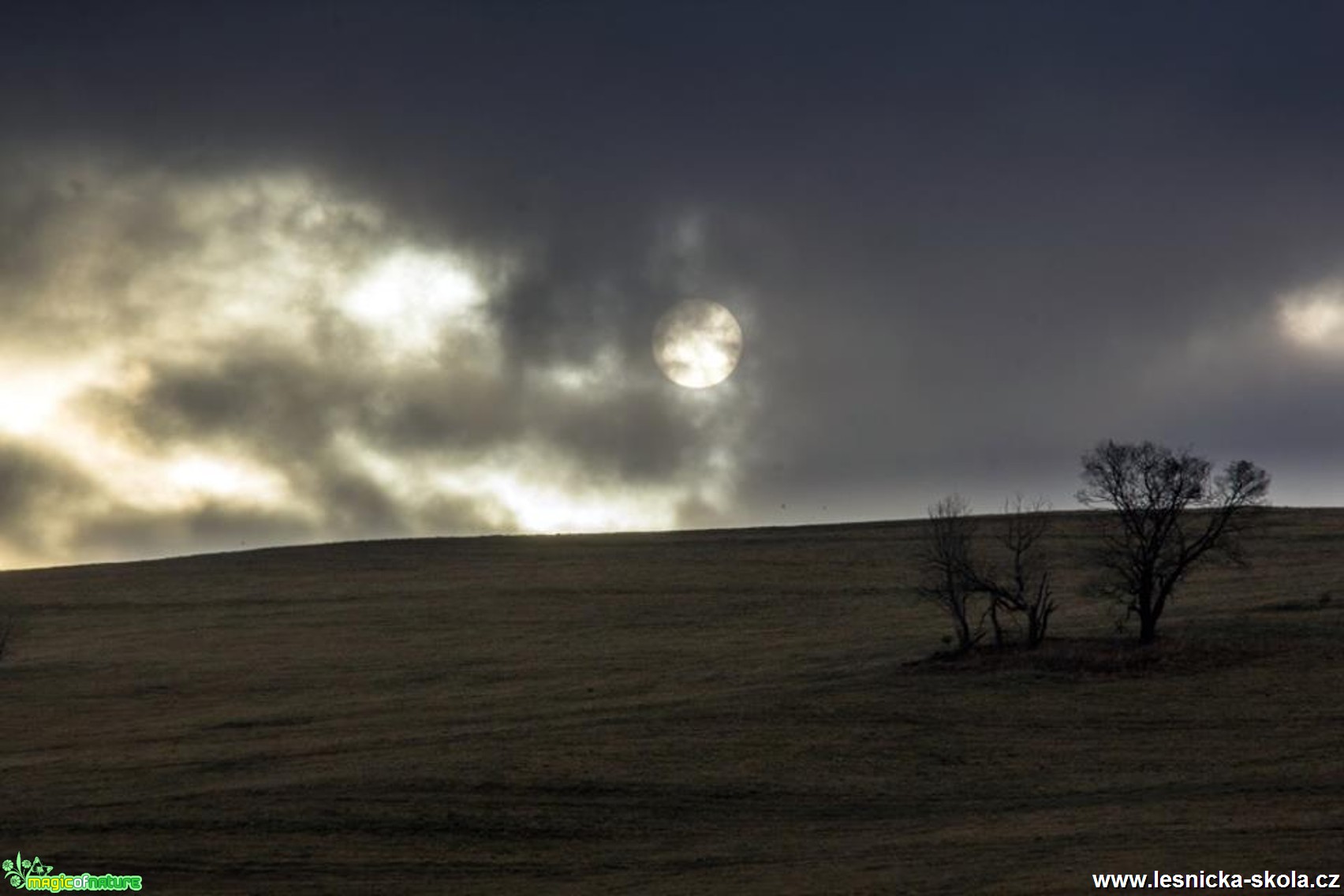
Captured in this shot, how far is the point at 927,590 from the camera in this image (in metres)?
55.6

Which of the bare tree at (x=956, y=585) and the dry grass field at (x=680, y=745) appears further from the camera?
the bare tree at (x=956, y=585)

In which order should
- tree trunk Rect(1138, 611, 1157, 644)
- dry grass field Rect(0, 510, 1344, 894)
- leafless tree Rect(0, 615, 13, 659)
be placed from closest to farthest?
1. dry grass field Rect(0, 510, 1344, 894)
2. tree trunk Rect(1138, 611, 1157, 644)
3. leafless tree Rect(0, 615, 13, 659)

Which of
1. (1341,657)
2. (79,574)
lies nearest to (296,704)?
(1341,657)

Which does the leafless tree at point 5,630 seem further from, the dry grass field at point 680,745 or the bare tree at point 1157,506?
→ the bare tree at point 1157,506

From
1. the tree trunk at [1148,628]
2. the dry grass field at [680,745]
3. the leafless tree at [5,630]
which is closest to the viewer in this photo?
the dry grass field at [680,745]

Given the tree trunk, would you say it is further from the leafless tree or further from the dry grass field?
the leafless tree

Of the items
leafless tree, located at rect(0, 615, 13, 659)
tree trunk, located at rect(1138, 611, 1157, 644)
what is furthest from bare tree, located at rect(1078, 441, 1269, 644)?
leafless tree, located at rect(0, 615, 13, 659)

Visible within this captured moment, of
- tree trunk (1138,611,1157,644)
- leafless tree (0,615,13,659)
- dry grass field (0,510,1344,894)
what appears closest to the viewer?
dry grass field (0,510,1344,894)

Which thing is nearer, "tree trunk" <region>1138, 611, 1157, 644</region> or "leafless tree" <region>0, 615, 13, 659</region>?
"tree trunk" <region>1138, 611, 1157, 644</region>

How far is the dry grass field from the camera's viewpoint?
2836 centimetres

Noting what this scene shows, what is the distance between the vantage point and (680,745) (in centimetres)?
3831

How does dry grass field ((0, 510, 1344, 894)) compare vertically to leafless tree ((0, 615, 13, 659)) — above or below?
below

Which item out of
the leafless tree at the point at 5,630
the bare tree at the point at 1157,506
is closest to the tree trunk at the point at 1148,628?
the bare tree at the point at 1157,506

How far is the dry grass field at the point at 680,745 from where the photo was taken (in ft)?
93.0
